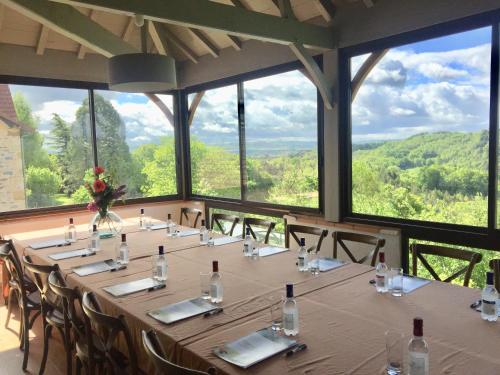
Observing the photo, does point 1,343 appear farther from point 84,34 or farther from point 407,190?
point 407,190

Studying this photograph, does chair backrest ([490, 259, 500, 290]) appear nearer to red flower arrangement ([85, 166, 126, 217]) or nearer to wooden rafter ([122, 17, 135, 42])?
red flower arrangement ([85, 166, 126, 217])

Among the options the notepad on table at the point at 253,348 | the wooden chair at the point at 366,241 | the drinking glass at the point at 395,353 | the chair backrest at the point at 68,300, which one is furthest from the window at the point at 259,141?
the drinking glass at the point at 395,353

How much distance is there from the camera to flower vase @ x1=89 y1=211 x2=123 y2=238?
3914 mm

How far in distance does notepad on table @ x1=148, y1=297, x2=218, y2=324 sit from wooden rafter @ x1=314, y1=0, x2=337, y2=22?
3.04 meters

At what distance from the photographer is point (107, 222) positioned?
407cm

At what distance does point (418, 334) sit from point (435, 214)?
8.20ft

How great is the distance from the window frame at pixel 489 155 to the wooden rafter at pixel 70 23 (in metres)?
2.05

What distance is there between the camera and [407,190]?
3.83m

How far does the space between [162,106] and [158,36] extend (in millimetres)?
1151

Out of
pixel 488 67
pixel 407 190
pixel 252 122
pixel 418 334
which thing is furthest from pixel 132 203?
pixel 418 334

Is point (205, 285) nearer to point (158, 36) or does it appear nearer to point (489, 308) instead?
point (489, 308)

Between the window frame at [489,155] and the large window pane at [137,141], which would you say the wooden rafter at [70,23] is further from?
the large window pane at [137,141]

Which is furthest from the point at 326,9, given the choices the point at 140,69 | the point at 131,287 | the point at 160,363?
the point at 160,363

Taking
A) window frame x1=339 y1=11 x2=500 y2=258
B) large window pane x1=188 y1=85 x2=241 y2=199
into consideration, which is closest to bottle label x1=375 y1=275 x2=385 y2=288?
window frame x1=339 y1=11 x2=500 y2=258
